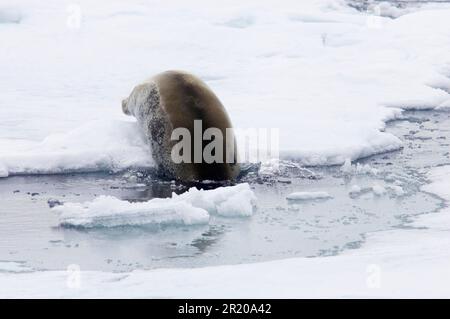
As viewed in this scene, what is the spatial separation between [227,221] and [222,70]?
632 centimetres

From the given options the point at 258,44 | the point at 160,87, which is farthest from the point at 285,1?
the point at 160,87

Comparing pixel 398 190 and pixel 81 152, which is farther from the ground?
pixel 81 152

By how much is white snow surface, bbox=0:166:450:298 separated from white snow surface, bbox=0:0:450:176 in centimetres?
280

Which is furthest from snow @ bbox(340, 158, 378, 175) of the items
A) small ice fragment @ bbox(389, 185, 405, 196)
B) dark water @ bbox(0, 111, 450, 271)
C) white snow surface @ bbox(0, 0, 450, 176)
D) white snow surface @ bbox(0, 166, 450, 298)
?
white snow surface @ bbox(0, 166, 450, 298)

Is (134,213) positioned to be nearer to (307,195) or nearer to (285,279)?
(307,195)

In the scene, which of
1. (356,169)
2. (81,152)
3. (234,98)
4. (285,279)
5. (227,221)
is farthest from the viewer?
(234,98)

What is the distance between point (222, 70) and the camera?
1206 centimetres

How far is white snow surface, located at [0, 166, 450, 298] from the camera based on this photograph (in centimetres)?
400

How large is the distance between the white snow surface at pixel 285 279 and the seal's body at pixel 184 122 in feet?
7.25

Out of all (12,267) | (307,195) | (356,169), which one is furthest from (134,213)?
(356,169)

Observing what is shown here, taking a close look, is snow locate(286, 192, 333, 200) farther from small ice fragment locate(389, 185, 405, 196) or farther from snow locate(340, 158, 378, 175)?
snow locate(340, 158, 378, 175)

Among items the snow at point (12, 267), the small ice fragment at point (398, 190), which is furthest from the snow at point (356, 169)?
the snow at point (12, 267)
